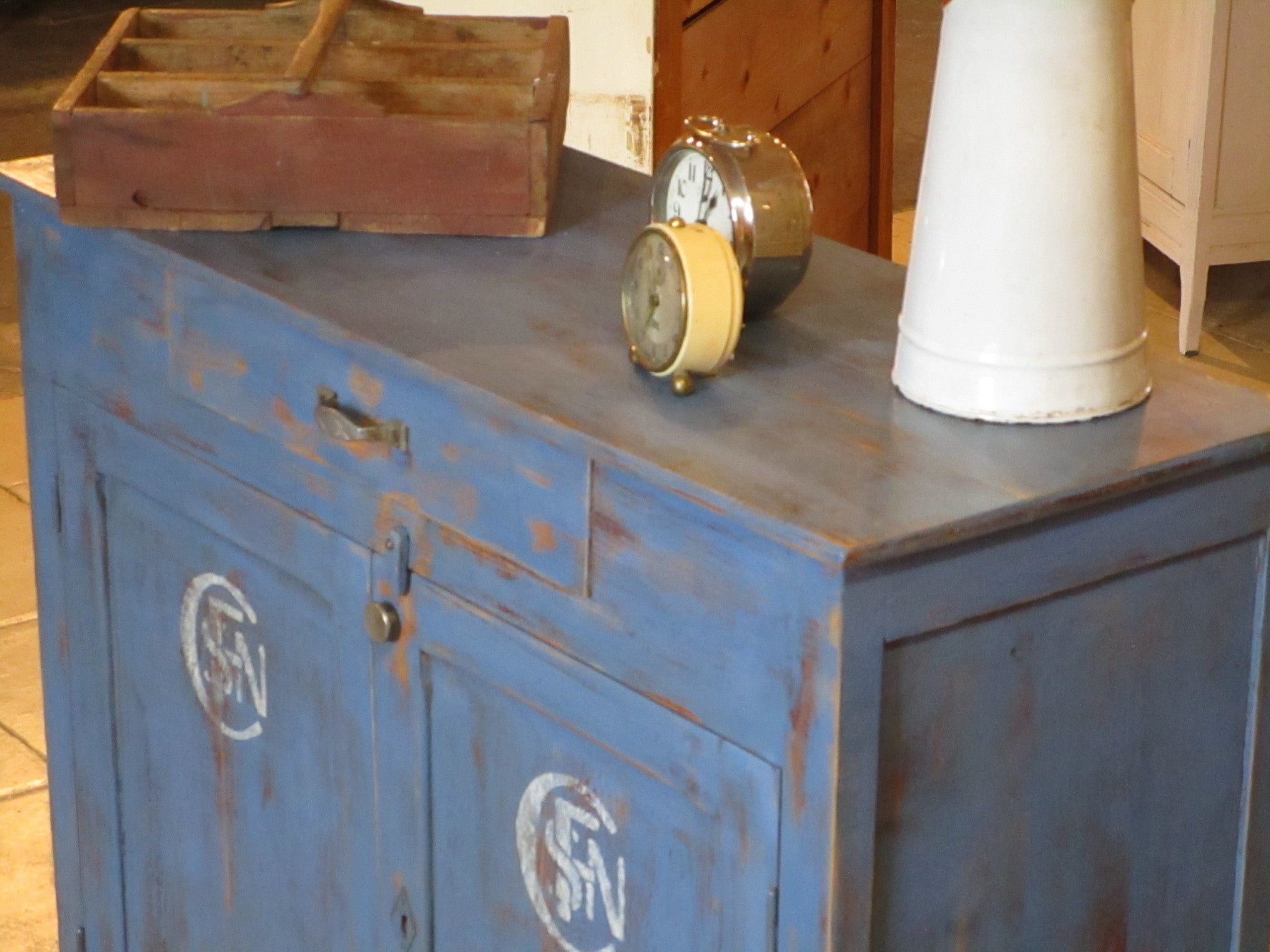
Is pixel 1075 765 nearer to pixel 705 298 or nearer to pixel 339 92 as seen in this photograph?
pixel 705 298

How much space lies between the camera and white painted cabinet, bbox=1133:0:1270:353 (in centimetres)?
423

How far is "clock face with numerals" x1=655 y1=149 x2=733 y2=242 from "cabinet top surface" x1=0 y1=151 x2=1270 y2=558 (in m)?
0.09

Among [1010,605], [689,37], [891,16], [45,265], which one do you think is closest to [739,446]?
[1010,605]

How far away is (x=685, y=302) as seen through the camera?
1263mm

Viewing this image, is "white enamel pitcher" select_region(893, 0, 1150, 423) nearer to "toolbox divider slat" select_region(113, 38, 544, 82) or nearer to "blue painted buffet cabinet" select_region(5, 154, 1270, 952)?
"blue painted buffet cabinet" select_region(5, 154, 1270, 952)

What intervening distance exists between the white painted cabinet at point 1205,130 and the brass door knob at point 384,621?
125 inches

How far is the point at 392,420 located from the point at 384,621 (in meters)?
0.18

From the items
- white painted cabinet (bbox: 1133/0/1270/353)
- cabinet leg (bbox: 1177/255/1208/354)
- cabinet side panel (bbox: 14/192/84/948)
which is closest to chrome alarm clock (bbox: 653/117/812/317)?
cabinet side panel (bbox: 14/192/84/948)

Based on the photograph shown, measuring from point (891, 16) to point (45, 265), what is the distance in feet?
7.66

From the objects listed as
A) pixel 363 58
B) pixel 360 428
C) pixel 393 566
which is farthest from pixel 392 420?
pixel 363 58

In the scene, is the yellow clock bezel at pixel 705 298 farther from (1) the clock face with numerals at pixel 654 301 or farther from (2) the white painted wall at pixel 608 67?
(2) the white painted wall at pixel 608 67

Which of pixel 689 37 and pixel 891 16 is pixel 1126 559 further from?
pixel 891 16

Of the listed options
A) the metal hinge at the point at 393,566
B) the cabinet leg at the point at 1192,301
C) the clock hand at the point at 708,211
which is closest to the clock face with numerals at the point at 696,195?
the clock hand at the point at 708,211

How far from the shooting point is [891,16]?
3.76 meters
